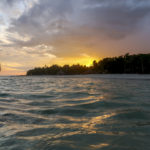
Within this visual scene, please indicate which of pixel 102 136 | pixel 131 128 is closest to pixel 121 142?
pixel 102 136

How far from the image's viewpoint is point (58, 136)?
3.03 m

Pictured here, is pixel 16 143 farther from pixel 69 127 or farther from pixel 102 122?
pixel 102 122

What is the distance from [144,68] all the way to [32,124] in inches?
2549

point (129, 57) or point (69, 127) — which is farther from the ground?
point (129, 57)

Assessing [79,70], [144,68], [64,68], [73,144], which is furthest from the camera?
[64,68]

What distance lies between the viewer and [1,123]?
12.7 feet

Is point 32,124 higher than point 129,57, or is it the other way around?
point 129,57

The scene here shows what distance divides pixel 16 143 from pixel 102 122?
8.00 feet

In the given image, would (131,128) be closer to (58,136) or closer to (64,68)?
(58,136)

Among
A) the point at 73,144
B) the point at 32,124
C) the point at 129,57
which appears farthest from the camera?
the point at 129,57

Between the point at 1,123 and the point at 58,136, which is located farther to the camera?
the point at 1,123

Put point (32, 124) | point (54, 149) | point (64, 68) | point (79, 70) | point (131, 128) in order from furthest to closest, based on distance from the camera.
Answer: point (64, 68) → point (79, 70) → point (32, 124) → point (131, 128) → point (54, 149)

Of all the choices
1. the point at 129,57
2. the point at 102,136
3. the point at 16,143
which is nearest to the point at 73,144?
the point at 102,136

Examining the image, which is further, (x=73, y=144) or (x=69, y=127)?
(x=69, y=127)
